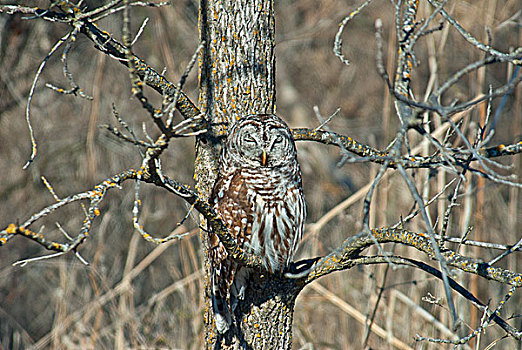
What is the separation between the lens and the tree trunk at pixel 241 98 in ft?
9.82

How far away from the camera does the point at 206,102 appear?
310 centimetres

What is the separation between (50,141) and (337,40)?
698cm

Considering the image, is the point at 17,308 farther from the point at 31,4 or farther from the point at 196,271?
the point at 196,271

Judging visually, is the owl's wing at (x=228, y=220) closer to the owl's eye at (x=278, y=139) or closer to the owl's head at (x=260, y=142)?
the owl's head at (x=260, y=142)

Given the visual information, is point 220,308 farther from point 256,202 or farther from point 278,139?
point 278,139

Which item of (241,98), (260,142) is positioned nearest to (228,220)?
(260,142)

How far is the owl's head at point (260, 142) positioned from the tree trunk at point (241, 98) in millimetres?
61

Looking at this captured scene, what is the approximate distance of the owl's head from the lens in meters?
3.19

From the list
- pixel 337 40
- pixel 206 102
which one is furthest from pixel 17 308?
pixel 337 40

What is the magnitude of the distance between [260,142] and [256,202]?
36cm

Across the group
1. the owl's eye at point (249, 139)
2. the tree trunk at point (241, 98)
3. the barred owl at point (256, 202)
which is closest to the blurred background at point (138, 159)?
the barred owl at point (256, 202)

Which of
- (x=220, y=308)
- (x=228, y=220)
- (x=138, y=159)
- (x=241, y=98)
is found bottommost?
A: (x=220, y=308)

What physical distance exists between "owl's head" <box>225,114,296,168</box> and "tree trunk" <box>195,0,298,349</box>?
0.06 metres

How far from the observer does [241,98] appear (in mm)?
3082
